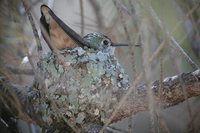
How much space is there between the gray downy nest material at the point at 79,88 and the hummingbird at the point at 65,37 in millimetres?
94

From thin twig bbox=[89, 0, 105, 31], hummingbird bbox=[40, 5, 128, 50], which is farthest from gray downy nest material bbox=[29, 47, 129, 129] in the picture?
thin twig bbox=[89, 0, 105, 31]

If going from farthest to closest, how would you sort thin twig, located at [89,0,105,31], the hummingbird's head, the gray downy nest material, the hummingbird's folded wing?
the hummingbird's head < thin twig, located at [89,0,105,31] < the hummingbird's folded wing < the gray downy nest material

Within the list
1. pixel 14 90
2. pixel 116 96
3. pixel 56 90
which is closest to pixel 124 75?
pixel 116 96

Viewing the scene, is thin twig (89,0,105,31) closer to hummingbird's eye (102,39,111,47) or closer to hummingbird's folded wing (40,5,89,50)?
hummingbird's folded wing (40,5,89,50)

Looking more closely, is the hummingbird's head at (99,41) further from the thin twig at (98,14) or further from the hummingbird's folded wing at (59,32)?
the thin twig at (98,14)

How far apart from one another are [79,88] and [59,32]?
1.95 ft

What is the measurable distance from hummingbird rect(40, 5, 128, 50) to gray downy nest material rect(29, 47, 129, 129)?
0.09 metres

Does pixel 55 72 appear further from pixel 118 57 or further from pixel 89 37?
pixel 118 57

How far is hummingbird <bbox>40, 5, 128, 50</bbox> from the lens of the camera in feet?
11.0

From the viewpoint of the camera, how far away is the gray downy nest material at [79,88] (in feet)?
10.4

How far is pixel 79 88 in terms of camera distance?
3330mm

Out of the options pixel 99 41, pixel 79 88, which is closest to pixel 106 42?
pixel 99 41

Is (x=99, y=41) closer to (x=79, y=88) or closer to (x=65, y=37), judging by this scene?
(x=65, y=37)

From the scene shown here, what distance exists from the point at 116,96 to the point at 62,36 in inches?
31.6
